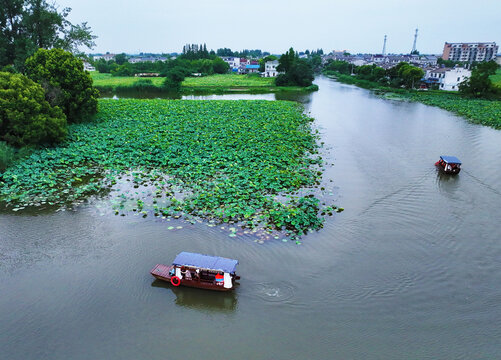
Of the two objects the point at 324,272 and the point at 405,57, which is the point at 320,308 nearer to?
the point at 324,272

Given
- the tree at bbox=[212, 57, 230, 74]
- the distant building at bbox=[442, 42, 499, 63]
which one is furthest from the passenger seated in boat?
the distant building at bbox=[442, 42, 499, 63]

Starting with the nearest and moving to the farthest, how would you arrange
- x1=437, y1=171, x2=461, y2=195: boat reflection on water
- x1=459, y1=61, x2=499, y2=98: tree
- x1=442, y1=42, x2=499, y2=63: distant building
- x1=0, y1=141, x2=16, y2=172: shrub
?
x1=0, y1=141, x2=16, y2=172: shrub < x1=437, y1=171, x2=461, y2=195: boat reflection on water < x1=459, y1=61, x2=499, y2=98: tree < x1=442, y1=42, x2=499, y2=63: distant building

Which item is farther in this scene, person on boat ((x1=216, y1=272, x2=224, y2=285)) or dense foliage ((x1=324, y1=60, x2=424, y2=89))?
dense foliage ((x1=324, y1=60, x2=424, y2=89))

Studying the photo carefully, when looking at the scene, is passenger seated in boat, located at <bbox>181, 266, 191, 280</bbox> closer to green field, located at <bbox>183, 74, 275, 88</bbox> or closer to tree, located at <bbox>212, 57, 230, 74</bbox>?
green field, located at <bbox>183, 74, 275, 88</bbox>

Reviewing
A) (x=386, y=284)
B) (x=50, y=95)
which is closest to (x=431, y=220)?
(x=386, y=284)

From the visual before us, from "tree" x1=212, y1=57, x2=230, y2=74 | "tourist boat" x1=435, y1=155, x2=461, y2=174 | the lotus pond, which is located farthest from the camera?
"tree" x1=212, y1=57, x2=230, y2=74

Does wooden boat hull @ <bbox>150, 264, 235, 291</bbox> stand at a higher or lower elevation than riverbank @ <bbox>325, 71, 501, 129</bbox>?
lower

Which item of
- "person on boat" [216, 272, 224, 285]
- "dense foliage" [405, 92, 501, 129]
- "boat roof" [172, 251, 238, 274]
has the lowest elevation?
"person on boat" [216, 272, 224, 285]

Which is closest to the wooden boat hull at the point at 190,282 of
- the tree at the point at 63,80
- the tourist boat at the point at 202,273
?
the tourist boat at the point at 202,273
